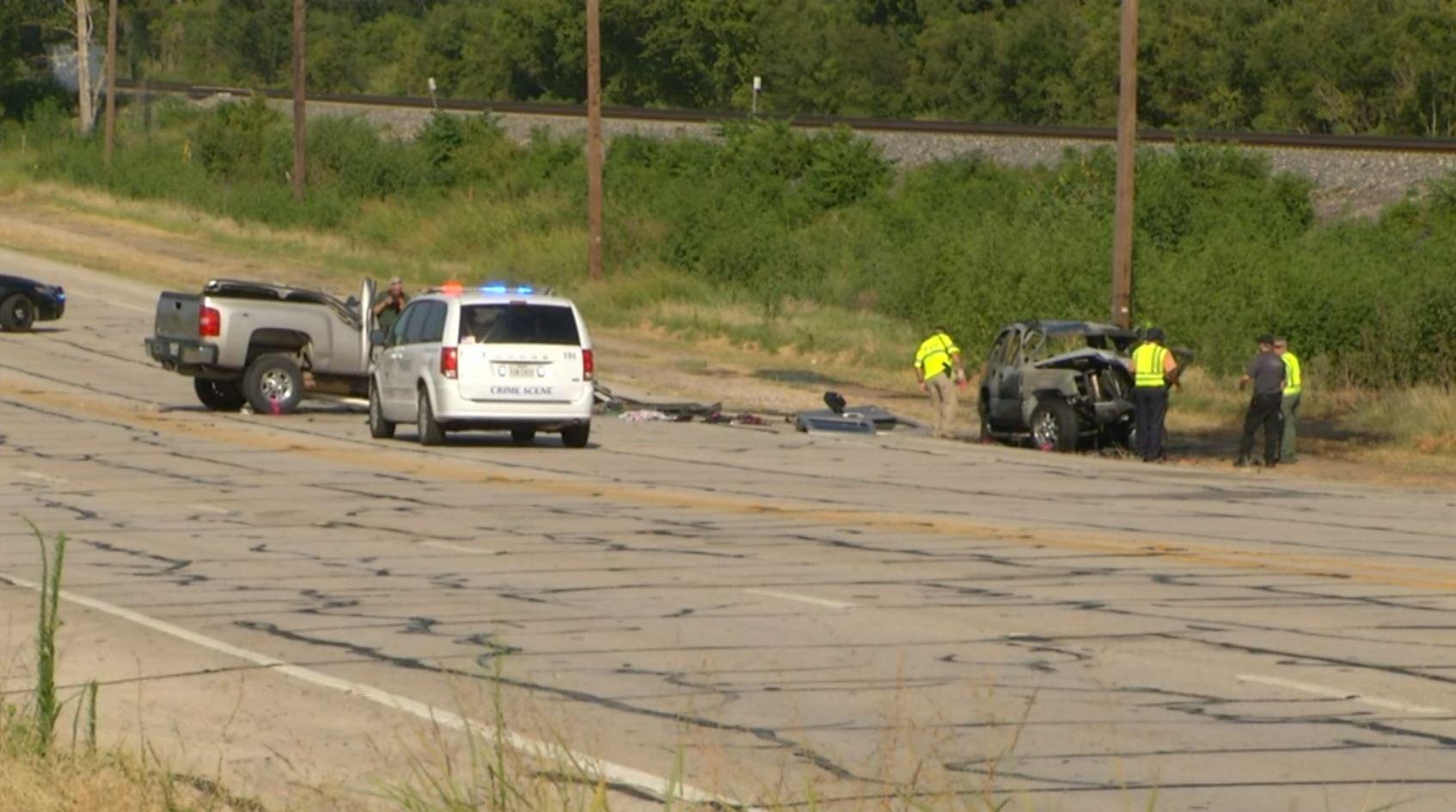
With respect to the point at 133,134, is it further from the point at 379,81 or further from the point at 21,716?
the point at 21,716

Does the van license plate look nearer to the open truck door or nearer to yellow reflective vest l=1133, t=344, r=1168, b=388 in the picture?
the open truck door

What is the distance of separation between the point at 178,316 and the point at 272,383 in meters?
1.73

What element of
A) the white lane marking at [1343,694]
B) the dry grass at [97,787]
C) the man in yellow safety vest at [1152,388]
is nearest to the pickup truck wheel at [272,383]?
the man in yellow safety vest at [1152,388]

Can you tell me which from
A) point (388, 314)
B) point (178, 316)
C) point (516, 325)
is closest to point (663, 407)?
point (388, 314)

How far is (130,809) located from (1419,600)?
861cm

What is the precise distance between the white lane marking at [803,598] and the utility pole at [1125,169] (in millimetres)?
17689

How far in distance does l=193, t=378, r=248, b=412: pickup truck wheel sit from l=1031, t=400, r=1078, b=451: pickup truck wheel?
1142 cm

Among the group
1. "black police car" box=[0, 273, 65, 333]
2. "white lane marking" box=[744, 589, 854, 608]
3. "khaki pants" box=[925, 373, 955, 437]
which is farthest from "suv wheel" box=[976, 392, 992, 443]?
"black police car" box=[0, 273, 65, 333]

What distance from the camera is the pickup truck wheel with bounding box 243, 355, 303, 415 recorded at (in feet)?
102

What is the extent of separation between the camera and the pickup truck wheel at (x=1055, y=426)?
28.3 metres

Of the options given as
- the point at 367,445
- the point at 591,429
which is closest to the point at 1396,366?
the point at 591,429

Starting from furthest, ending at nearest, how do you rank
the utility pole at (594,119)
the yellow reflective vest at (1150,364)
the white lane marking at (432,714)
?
the utility pole at (594,119), the yellow reflective vest at (1150,364), the white lane marking at (432,714)

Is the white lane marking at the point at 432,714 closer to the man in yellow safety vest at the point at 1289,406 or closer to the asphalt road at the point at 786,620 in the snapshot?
the asphalt road at the point at 786,620

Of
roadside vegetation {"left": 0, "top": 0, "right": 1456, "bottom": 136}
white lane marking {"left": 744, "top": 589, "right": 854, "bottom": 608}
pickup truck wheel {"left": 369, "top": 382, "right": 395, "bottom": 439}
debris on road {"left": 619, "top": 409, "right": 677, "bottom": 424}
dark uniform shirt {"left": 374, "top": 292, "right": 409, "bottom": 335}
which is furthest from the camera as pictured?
roadside vegetation {"left": 0, "top": 0, "right": 1456, "bottom": 136}
